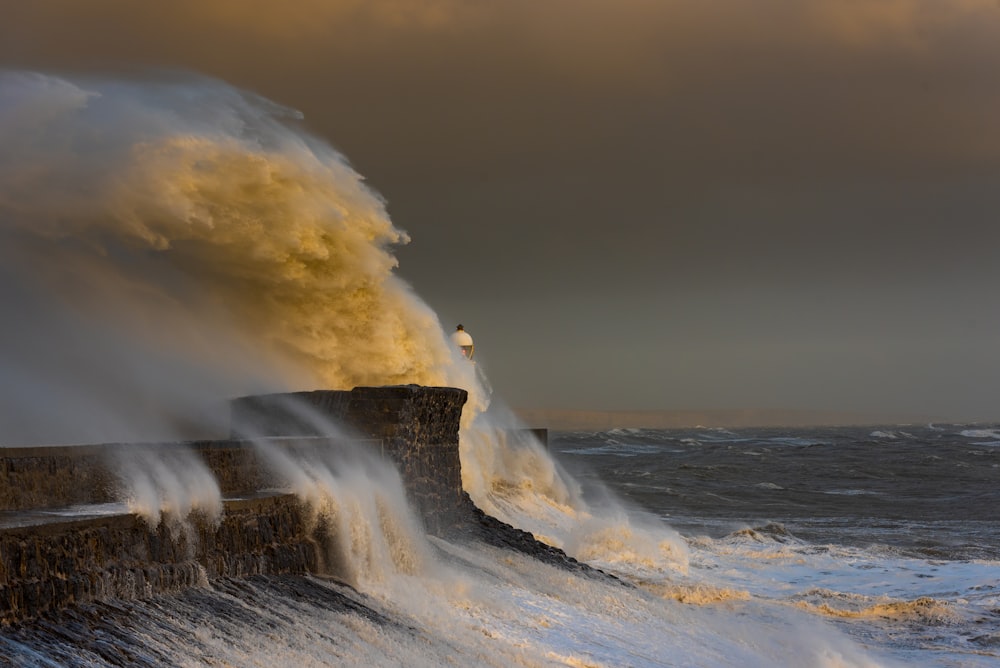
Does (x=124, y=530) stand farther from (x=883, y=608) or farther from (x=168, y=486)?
(x=883, y=608)

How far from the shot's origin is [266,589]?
704 centimetres

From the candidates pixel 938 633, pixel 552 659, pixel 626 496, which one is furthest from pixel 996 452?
pixel 552 659

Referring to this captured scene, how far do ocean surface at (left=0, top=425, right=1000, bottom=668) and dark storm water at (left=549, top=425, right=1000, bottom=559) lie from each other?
0.20 meters

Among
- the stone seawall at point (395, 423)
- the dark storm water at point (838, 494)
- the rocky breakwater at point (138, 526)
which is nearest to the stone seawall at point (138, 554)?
the rocky breakwater at point (138, 526)

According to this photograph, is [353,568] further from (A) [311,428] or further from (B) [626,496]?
(B) [626,496]

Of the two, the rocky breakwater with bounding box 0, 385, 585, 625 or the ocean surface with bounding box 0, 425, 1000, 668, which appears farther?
the ocean surface with bounding box 0, 425, 1000, 668

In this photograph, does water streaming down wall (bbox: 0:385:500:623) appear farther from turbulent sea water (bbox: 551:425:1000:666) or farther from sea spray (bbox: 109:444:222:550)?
turbulent sea water (bbox: 551:425:1000:666)

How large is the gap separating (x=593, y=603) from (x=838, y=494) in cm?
2328

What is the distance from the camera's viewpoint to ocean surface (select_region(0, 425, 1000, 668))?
19.5ft

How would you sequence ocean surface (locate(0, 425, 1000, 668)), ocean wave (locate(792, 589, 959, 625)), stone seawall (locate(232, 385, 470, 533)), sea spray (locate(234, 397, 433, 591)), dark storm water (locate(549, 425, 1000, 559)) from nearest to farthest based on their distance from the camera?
ocean surface (locate(0, 425, 1000, 668)) → sea spray (locate(234, 397, 433, 591)) → stone seawall (locate(232, 385, 470, 533)) → ocean wave (locate(792, 589, 959, 625)) → dark storm water (locate(549, 425, 1000, 559))

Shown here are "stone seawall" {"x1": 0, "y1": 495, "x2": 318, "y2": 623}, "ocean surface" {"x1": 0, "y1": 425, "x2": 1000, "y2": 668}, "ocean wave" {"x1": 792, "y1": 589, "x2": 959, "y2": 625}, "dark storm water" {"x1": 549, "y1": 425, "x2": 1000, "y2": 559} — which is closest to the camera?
"stone seawall" {"x1": 0, "y1": 495, "x2": 318, "y2": 623}

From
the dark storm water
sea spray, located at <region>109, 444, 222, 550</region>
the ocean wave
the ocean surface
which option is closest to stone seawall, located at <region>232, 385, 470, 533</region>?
the ocean surface

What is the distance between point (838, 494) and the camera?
31766mm

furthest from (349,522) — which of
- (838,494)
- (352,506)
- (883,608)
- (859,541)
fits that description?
(838,494)
